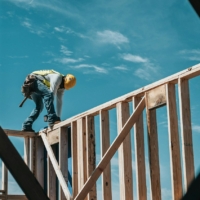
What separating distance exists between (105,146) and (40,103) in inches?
113

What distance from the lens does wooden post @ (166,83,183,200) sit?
6.59 metres

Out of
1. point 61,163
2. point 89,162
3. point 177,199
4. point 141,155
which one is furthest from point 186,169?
point 61,163

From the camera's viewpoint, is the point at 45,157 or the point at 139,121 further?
the point at 45,157

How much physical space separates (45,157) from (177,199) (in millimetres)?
4366

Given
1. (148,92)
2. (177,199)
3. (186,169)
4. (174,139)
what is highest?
(148,92)

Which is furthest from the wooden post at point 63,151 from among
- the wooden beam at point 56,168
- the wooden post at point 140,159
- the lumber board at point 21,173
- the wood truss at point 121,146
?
the lumber board at point 21,173

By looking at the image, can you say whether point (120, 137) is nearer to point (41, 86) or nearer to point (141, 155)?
point (141, 155)

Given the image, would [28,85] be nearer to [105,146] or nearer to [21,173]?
[105,146]

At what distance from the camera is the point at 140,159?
23.9 feet

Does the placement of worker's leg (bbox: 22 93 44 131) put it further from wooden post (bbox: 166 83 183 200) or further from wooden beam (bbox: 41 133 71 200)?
wooden post (bbox: 166 83 183 200)

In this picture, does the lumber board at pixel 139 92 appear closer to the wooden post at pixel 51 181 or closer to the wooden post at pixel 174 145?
the wooden post at pixel 174 145

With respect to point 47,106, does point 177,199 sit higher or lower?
lower

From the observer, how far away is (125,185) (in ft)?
24.7

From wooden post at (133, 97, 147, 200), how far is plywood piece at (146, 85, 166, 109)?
0.34 meters
